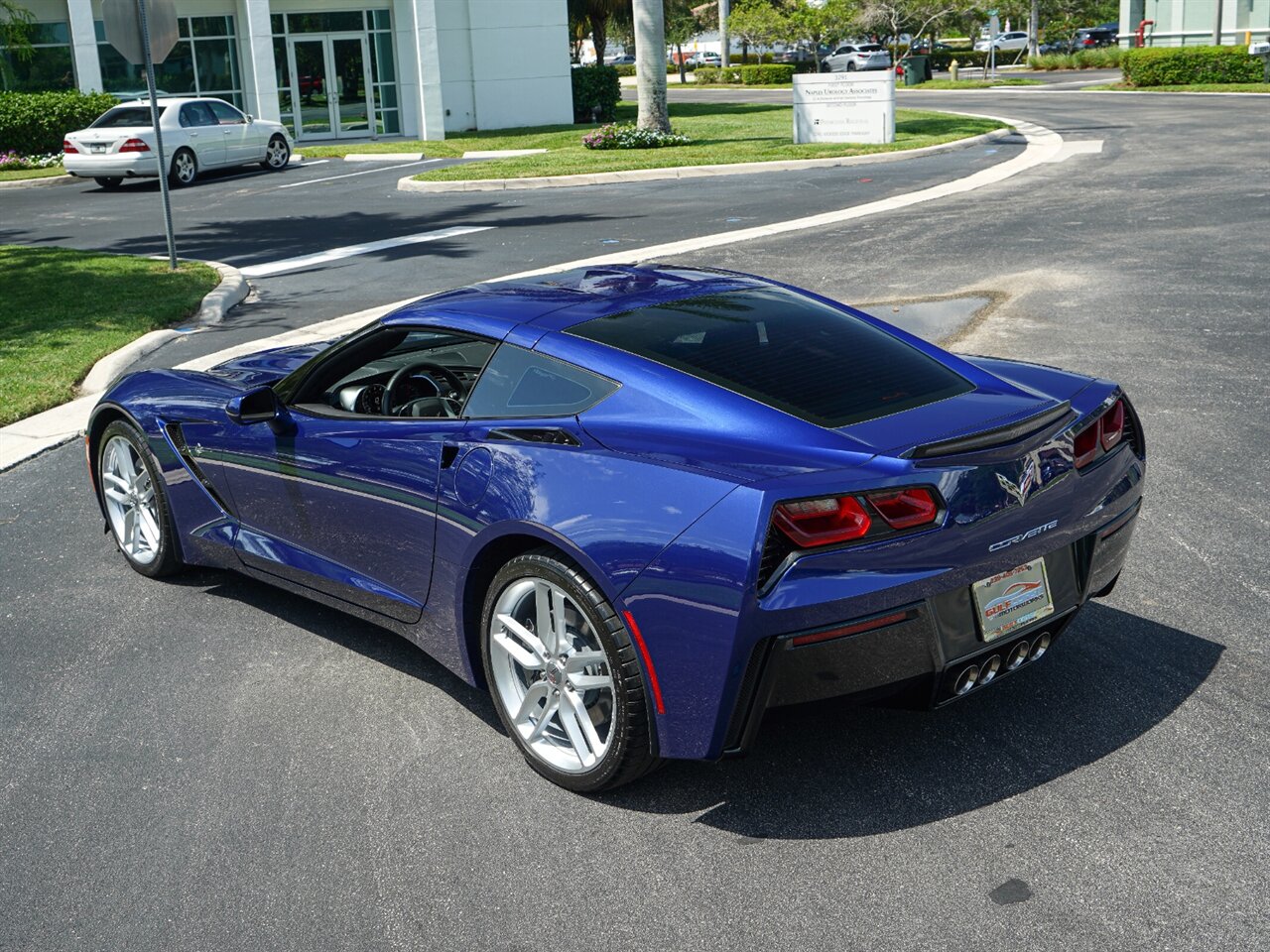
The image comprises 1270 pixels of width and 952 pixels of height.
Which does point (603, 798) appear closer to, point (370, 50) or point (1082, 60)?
point (370, 50)

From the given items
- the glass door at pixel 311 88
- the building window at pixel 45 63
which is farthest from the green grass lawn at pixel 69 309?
the glass door at pixel 311 88

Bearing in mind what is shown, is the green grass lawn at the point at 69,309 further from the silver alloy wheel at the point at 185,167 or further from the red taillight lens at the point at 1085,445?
the silver alloy wheel at the point at 185,167

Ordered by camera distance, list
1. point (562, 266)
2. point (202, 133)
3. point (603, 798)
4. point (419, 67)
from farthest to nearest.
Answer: point (419, 67), point (202, 133), point (562, 266), point (603, 798)

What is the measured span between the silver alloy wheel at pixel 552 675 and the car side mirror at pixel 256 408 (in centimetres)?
138

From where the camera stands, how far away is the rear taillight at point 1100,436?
411cm

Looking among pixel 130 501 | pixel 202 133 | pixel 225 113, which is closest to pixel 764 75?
pixel 225 113

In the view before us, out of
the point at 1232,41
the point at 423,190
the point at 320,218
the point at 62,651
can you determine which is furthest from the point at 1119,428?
the point at 1232,41

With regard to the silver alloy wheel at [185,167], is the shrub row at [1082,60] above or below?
above

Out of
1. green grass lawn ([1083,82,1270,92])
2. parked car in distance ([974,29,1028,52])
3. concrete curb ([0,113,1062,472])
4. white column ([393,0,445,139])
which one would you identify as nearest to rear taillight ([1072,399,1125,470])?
concrete curb ([0,113,1062,472])

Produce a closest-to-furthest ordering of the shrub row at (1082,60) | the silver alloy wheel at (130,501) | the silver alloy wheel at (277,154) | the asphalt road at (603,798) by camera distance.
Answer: the asphalt road at (603,798)
the silver alloy wheel at (130,501)
the silver alloy wheel at (277,154)
the shrub row at (1082,60)

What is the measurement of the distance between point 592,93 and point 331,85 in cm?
726

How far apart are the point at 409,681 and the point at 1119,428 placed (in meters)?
2.61

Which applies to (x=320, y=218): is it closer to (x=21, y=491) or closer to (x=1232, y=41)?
(x=21, y=491)

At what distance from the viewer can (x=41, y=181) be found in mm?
27172
